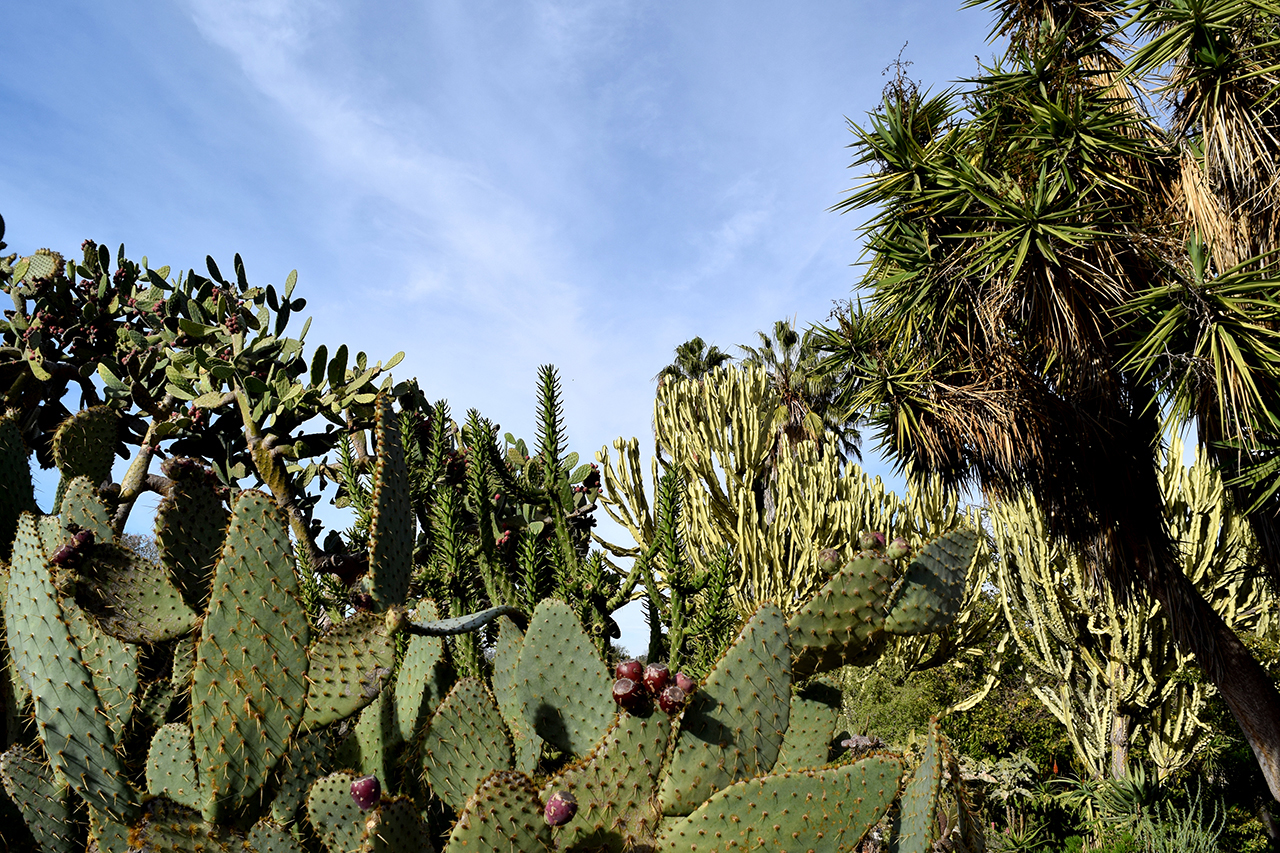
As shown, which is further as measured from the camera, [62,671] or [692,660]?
[692,660]

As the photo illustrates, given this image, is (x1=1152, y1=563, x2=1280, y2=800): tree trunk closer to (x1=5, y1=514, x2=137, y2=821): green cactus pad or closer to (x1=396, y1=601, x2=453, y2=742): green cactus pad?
(x1=396, y1=601, x2=453, y2=742): green cactus pad

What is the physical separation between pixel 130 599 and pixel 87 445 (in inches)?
43.6

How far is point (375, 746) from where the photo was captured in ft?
6.10

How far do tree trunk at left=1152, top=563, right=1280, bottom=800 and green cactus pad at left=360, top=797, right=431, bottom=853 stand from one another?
26.3 feet

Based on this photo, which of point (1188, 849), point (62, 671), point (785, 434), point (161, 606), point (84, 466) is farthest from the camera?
point (785, 434)

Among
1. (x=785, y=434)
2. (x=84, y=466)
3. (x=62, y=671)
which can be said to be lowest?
(x=62, y=671)

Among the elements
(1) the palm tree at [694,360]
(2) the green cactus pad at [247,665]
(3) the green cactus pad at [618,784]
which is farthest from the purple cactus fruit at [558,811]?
(1) the palm tree at [694,360]

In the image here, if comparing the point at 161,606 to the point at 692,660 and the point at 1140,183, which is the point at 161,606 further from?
the point at 1140,183

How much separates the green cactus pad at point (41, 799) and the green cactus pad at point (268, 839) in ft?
1.46

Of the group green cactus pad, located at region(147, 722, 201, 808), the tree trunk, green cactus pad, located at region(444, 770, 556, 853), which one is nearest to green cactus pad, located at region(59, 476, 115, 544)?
green cactus pad, located at region(147, 722, 201, 808)

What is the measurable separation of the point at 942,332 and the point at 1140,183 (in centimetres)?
235

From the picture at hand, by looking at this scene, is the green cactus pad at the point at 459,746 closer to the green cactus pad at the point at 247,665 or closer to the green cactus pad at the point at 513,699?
the green cactus pad at the point at 513,699

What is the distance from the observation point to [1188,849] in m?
7.55

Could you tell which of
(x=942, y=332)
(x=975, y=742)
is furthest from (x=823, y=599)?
(x=975, y=742)
